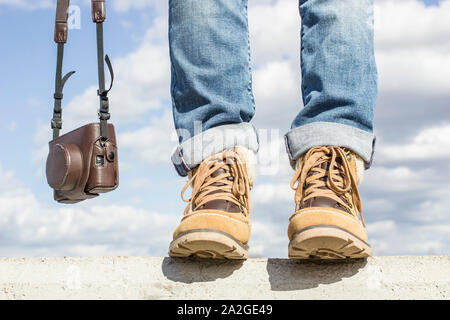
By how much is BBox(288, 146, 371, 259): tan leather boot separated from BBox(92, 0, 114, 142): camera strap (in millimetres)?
711

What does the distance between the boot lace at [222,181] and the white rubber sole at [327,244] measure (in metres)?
0.24

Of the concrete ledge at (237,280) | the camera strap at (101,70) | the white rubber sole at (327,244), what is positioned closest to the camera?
the white rubber sole at (327,244)

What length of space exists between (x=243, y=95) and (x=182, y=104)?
0.68 ft

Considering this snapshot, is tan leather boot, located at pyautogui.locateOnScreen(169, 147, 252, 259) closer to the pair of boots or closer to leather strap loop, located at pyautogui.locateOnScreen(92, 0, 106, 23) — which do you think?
the pair of boots

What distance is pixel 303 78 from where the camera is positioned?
5.61 ft

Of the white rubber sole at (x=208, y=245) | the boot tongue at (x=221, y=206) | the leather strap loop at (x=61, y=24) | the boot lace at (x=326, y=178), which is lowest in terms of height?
the white rubber sole at (x=208, y=245)

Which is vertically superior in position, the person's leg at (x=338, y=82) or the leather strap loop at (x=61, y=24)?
the leather strap loop at (x=61, y=24)

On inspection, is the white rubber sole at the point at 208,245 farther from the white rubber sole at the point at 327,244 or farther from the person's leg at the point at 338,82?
the person's leg at the point at 338,82

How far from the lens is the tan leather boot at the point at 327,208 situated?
4.69 feet

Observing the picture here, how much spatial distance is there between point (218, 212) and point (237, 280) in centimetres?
22

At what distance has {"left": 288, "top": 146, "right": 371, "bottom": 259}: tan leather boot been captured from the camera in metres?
1.43

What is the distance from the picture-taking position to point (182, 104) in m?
1.74

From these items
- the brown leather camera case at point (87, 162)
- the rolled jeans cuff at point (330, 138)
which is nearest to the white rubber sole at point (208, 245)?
the rolled jeans cuff at point (330, 138)

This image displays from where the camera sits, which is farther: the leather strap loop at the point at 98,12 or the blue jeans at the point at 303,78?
the leather strap loop at the point at 98,12
